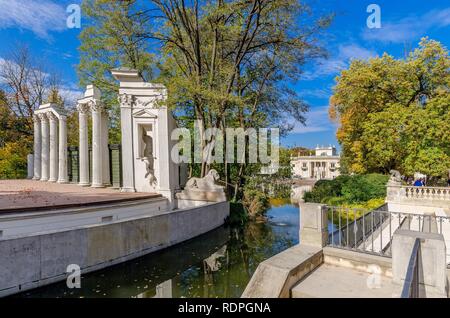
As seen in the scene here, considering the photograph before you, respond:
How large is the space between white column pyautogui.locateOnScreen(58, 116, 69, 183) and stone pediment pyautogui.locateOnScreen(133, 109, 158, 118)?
9.34 metres

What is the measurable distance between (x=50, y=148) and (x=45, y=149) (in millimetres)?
1374

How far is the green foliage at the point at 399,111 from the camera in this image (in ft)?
61.8

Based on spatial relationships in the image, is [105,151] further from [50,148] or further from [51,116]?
[51,116]

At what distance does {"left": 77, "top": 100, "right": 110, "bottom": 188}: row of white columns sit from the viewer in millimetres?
17141

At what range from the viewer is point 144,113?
589 inches

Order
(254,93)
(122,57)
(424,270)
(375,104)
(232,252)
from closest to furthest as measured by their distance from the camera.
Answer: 1. (424,270)
2. (232,252)
3. (254,93)
4. (122,57)
5. (375,104)

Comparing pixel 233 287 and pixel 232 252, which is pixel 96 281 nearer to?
pixel 233 287

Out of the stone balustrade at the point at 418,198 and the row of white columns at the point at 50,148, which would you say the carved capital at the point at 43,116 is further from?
the stone balustrade at the point at 418,198

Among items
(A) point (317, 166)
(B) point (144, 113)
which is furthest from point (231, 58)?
(A) point (317, 166)

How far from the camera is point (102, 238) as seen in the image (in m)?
8.07

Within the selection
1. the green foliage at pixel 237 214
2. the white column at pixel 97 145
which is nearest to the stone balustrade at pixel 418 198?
the green foliage at pixel 237 214

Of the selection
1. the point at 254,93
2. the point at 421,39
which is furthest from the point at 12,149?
the point at 421,39

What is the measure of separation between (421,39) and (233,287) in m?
26.9

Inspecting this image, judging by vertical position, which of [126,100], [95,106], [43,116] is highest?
[43,116]
